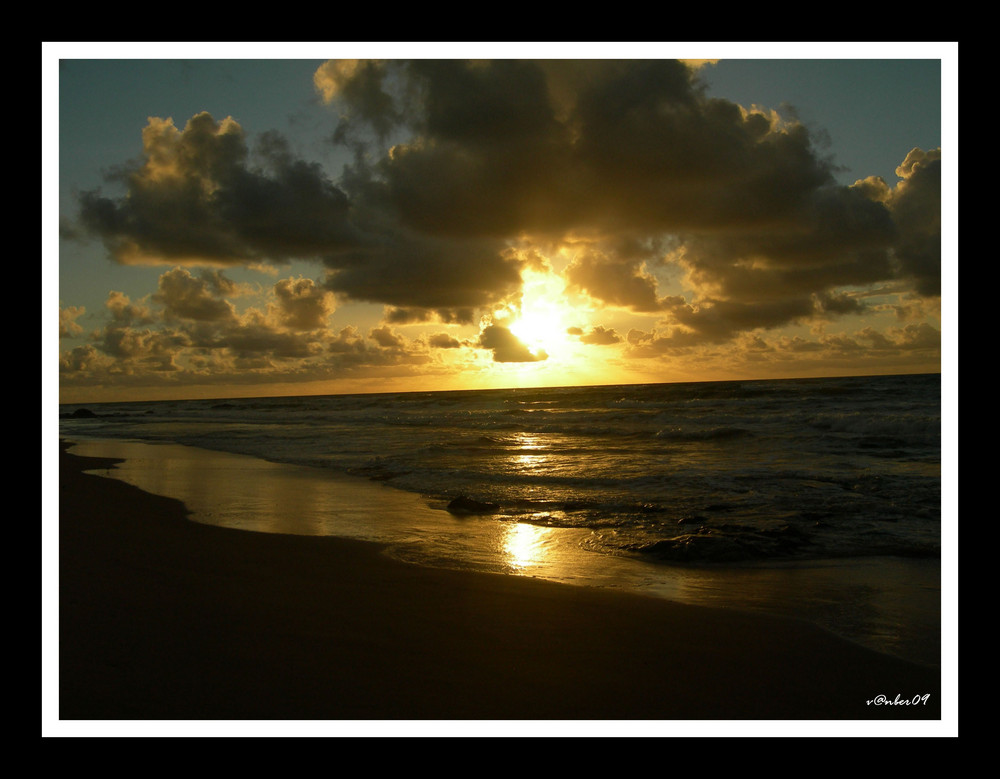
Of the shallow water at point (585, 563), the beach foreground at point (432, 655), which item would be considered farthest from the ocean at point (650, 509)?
the beach foreground at point (432, 655)

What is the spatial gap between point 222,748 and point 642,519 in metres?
5.99

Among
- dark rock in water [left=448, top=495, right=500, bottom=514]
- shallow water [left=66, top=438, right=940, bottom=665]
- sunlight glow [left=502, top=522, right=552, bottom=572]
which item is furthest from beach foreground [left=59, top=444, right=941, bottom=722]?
dark rock in water [left=448, top=495, right=500, bottom=514]

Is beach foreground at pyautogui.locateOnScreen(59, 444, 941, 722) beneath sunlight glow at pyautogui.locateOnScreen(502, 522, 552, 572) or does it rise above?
above

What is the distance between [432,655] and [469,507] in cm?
515

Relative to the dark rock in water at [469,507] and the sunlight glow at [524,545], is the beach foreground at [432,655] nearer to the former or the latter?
the sunlight glow at [524,545]

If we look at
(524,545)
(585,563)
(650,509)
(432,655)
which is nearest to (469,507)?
(524,545)

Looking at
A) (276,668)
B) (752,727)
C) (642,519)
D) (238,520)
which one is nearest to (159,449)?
(238,520)

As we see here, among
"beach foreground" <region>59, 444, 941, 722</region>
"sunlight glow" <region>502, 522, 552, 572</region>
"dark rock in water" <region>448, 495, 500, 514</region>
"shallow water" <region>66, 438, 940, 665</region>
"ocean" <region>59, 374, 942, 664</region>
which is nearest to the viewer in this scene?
"beach foreground" <region>59, 444, 941, 722</region>

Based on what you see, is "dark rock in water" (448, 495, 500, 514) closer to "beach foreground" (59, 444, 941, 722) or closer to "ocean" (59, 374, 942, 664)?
"ocean" (59, 374, 942, 664)

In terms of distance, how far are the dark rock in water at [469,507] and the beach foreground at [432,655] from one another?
325cm

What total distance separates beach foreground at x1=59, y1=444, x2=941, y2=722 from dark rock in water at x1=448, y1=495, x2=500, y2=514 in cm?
325

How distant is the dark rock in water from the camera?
8.81 metres

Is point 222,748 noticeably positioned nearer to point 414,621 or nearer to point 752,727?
point 414,621

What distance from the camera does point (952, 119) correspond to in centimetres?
410
